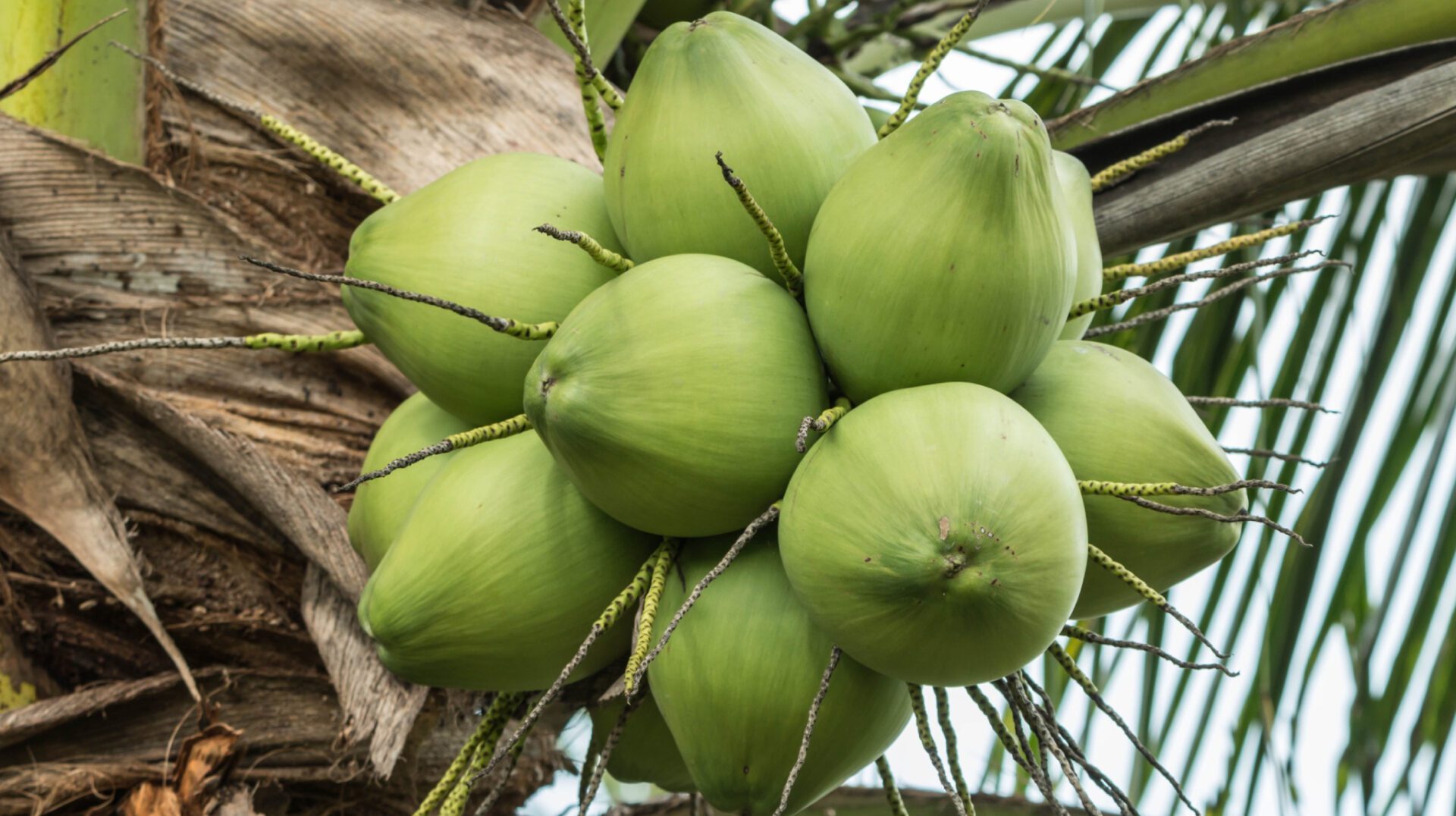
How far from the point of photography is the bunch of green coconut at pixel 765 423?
809 mm

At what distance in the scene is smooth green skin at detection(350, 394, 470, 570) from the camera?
42.7 inches

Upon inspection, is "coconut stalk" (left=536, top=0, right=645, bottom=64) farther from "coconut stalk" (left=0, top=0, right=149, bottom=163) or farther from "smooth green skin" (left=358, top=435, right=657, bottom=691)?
"smooth green skin" (left=358, top=435, right=657, bottom=691)

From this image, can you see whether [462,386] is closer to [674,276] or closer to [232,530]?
[674,276]

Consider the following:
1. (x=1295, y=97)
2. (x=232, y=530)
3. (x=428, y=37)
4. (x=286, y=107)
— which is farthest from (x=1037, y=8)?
(x=232, y=530)

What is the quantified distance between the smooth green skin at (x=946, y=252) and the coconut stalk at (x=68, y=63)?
2.62 ft

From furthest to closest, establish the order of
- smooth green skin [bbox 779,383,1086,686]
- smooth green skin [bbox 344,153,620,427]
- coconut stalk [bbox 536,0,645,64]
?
1. coconut stalk [bbox 536,0,645,64]
2. smooth green skin [bbox 344,153,620,427]
3. smooth green skin [bbox 779,383,1086,686]

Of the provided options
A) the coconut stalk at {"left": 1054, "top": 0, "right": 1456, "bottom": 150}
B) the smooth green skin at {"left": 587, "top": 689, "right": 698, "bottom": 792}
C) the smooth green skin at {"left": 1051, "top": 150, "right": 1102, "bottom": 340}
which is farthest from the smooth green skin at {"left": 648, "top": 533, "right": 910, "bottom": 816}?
the coconut stalk at {"left": 1054, "top": 0, "right": 1456, "bottom": 150}

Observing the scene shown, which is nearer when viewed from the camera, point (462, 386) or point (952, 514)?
point (952, 514)

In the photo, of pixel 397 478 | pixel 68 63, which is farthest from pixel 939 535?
pixel 68 63

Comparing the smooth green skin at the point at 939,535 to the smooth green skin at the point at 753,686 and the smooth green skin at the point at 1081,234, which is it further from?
the smooth green skin at the point at 1081,234

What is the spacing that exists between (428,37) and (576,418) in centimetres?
73

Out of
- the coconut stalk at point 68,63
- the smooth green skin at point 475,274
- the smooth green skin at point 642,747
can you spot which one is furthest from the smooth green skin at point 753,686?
the coconut stalk at point 68,63

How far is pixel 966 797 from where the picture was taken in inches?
39.9

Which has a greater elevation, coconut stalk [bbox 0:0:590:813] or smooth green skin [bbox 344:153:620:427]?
smooth green skin [bbox 344:153:620:427]
